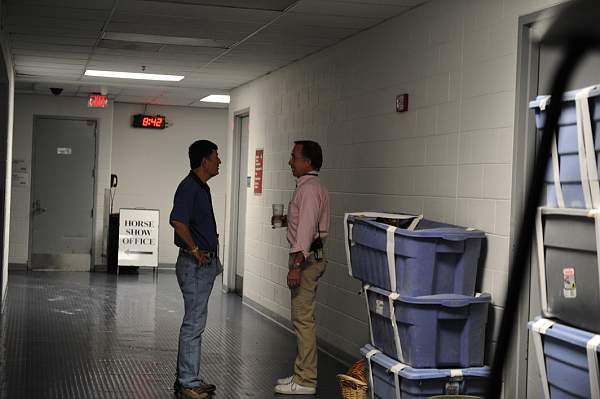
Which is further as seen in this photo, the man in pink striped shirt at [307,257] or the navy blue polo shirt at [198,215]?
the man in pink striped shirt at [307,257]

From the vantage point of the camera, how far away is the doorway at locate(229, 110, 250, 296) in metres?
11.4

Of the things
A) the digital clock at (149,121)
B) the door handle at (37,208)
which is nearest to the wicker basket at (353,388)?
the door handle at (37,208)

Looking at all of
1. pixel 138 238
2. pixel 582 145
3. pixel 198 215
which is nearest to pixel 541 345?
pixel 582 145

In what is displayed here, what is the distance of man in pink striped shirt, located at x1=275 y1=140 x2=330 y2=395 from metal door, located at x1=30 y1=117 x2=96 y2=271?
9089 mm

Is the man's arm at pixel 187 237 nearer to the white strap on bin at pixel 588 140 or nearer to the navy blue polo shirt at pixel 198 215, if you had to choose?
the navy blue polo shirt at pixel 198 215

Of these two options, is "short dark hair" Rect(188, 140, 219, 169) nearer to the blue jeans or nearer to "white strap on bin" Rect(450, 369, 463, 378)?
the blue jeans

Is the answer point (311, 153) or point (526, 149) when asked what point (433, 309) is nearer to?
point (526, 149)

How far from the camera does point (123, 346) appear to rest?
23.4ft

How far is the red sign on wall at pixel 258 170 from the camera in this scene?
10.0 m

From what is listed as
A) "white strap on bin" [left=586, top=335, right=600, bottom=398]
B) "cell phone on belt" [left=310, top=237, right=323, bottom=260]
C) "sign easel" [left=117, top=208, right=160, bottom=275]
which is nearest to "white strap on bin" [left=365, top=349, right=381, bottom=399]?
"cell phone on belt" [left=310, top=237, right=323, bottom=260]

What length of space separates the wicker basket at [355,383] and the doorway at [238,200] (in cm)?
613

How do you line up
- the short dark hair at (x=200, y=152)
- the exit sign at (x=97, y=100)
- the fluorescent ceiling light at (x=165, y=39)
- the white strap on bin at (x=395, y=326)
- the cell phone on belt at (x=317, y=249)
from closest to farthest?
1. the white strap on bin at (x=395, y=326)
2. the short dark hair at (x=200, y=152)
3. the cell phone on belt at (x=317, y=249)
4. the fluorescent ceiling light at (x=165, y=39)
5. the exit sign at (x=97, y=100)

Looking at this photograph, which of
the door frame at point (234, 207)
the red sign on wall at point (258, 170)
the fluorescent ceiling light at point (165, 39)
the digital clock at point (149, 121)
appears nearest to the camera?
the fluorescent ceiling light at point (165, 39)

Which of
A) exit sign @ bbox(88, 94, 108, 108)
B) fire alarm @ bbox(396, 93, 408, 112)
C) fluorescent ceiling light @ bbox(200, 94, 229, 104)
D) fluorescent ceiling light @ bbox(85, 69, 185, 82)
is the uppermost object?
fluorescent ceiling light @ bbox(200, 94, 229, 104)
